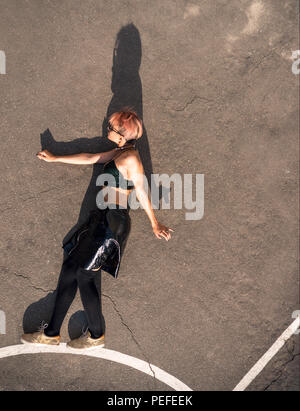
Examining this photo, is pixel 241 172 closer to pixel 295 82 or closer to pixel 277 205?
pixel 277 205

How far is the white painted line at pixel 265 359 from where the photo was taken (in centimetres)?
466

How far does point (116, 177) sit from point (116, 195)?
0.29 metres

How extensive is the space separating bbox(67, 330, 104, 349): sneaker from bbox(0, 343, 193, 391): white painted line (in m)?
0.08

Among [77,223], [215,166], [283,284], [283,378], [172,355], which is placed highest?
[215,166]

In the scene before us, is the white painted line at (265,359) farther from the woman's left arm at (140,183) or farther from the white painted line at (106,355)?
the woman's left arm at (140,183)

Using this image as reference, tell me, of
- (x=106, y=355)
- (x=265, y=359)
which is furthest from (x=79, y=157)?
(x=265, y=359)

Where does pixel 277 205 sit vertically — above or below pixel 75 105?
below

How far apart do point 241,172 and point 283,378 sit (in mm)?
3000

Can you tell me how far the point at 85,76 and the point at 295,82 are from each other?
9.71 feet

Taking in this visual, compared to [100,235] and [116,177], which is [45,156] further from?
[100,235]

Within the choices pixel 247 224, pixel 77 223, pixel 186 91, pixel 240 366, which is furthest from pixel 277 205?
pixel 77 223

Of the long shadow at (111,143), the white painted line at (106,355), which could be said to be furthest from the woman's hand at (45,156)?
the white painted line at (106,355)

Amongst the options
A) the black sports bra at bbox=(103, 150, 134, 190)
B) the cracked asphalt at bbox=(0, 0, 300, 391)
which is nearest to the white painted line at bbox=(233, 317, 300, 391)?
the cracked asphalt at bbox=(0, 0, 300, 391)

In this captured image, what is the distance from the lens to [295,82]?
465 centimetres
